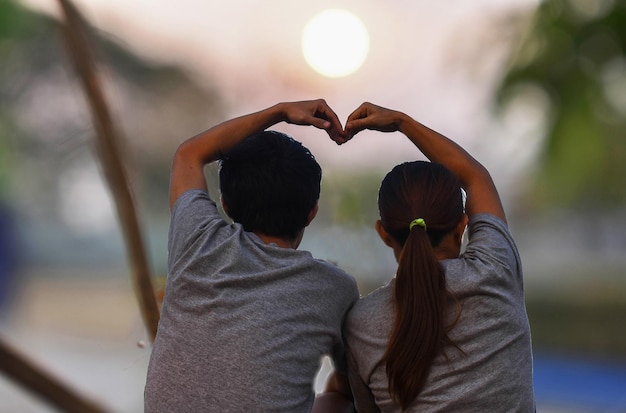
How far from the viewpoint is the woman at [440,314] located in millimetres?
791

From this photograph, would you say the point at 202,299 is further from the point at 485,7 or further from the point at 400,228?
the point at 485,7

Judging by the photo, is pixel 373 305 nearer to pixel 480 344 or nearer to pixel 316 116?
pixel 480 344

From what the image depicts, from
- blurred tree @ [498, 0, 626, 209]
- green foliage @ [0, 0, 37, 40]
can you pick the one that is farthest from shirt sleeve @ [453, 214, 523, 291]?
blurred tree @ [498, 0, 626, 209]

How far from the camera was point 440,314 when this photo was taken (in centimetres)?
79

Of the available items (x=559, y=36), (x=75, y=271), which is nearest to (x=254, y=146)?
(x=75, y=271)

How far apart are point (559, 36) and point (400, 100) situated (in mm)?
4389

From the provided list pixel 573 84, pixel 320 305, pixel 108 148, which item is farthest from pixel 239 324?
pixel 573 84

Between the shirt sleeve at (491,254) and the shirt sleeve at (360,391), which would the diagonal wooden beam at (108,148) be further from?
the shirt sleeve at (491,254)

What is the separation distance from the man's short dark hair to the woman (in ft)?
0.33

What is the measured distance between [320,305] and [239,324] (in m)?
0.10

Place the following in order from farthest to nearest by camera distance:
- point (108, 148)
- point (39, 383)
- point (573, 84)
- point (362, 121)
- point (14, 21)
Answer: point (573, 84) < point (14, 21) < point (39, 383) < point (108, 148) < point (362, 121)

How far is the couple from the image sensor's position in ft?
2.59

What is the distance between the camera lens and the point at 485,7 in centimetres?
494

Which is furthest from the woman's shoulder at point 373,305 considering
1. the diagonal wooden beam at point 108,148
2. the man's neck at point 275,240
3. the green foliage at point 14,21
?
the green foliage at point 14,21
